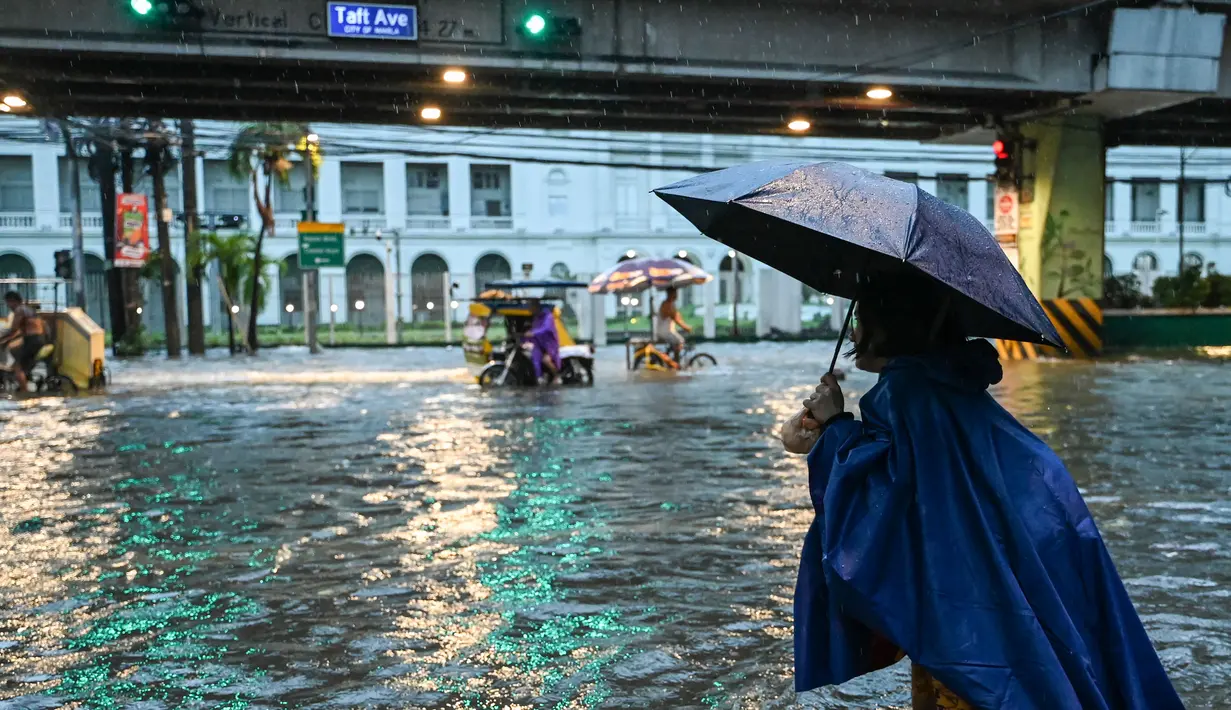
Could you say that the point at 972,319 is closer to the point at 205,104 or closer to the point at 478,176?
the point at 205,104

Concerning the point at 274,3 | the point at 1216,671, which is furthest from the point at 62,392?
the point at 1216,671

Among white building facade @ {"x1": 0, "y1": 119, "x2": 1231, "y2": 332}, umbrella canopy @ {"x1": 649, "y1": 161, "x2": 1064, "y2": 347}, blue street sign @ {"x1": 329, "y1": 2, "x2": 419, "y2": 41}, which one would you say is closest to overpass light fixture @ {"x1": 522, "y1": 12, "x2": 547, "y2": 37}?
blue street sign @ {"x1": 329, "y1": 2, "x2": 419, "y2": 41}

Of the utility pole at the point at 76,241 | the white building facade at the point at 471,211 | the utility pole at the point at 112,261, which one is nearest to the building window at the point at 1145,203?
the white building facade at the point at 471,211

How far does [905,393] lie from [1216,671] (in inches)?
106

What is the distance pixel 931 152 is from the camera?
201ft

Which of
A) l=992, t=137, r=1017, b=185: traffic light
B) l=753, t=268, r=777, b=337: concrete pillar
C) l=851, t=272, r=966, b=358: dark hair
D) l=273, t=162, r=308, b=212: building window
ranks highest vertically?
l=273, t=162, r=308, b=212: building window

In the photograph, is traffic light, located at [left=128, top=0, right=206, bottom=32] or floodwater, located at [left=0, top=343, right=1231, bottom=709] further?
traffic light, located at [left=128, top=0, right=206, bottom=32]

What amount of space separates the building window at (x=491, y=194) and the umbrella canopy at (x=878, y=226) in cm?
5691

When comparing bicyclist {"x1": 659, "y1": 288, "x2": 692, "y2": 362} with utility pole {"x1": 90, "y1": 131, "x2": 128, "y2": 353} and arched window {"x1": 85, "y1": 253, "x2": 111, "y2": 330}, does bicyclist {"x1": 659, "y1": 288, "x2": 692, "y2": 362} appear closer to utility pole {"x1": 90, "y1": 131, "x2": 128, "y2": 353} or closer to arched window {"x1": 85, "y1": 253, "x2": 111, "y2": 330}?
utility pole {"x1": 90, "y1": 131, "x2": 128, "y2": 353}

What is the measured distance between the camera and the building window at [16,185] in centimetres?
5297

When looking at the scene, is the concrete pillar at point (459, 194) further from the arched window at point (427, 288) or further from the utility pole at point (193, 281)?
the utility pole at point (193, 281)

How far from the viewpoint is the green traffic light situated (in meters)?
16.3

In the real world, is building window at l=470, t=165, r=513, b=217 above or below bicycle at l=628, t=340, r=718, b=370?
above

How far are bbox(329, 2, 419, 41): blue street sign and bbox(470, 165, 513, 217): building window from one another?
43392 millimetres
